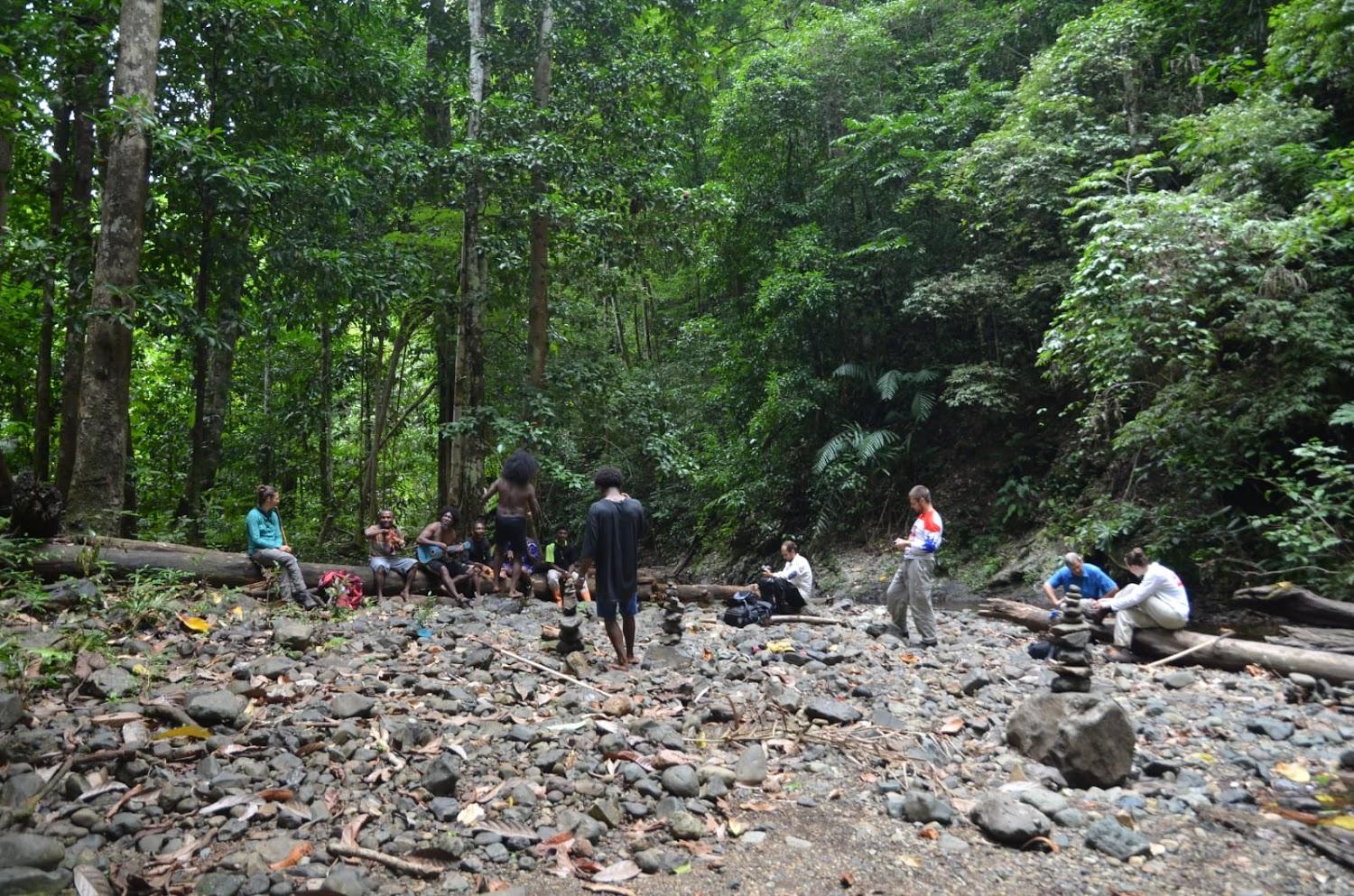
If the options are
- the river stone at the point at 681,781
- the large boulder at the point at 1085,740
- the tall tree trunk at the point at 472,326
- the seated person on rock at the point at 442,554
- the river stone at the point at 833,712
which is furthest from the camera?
the tall tree trunk at the point at 472,326

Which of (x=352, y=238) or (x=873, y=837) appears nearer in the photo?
(x=873, y=837)

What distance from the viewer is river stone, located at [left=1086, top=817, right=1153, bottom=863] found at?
433cm

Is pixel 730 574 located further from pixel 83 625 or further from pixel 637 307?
pixel 83 625

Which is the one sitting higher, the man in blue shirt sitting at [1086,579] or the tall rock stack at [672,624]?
the man in blue shirt sitting at [1086,579]

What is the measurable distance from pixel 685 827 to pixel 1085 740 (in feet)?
9.38

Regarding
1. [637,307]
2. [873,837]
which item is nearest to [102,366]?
[873,837]

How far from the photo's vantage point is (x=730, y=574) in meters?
19.6

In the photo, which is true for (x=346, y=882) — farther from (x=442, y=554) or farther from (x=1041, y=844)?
(x=442, y=554)

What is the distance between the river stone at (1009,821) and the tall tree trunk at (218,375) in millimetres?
9892

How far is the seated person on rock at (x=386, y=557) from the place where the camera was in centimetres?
1021

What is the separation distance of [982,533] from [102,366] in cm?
1551

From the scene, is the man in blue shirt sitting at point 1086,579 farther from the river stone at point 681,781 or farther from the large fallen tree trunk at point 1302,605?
the river stone at point 681,781

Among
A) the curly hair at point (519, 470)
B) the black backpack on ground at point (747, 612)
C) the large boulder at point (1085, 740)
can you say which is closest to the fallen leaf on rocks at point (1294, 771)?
the large boulder at point (1085, 740)

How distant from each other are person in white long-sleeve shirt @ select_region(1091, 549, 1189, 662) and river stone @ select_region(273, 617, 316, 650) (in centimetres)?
852
